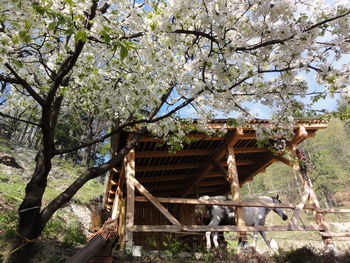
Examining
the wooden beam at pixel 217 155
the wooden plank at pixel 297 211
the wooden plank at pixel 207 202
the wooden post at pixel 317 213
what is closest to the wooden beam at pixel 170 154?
the wooden beam at pixel 217 155

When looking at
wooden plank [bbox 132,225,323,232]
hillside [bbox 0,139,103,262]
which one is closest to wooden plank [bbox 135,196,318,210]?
wooden plank [bbox 132,225,323,232]

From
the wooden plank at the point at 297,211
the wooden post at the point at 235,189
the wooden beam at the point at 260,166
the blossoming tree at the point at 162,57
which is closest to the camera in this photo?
the blossoming tree at the point at 162,57

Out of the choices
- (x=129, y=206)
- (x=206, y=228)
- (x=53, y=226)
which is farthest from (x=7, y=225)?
(x=206, y=228)

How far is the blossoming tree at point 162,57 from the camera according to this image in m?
3.93

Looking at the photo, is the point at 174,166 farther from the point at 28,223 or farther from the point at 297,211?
the point at 28,223

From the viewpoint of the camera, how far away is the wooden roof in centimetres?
901

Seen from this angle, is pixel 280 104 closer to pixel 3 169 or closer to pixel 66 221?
pixel 66 221

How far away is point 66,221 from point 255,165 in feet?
32.5

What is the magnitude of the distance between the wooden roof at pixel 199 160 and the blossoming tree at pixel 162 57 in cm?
218

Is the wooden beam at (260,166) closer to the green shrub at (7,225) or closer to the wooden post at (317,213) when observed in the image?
the wooden post at (317,213)

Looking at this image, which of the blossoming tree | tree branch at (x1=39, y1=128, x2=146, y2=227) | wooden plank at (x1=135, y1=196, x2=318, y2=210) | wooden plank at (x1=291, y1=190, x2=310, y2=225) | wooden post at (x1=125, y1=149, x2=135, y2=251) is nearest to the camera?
the blossoming tree

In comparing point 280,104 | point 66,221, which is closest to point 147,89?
point 280,104

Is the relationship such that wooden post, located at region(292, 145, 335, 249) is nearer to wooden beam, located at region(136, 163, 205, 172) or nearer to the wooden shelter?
the wooden shelter

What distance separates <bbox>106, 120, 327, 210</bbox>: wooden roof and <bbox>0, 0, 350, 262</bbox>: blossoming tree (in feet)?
7.14
